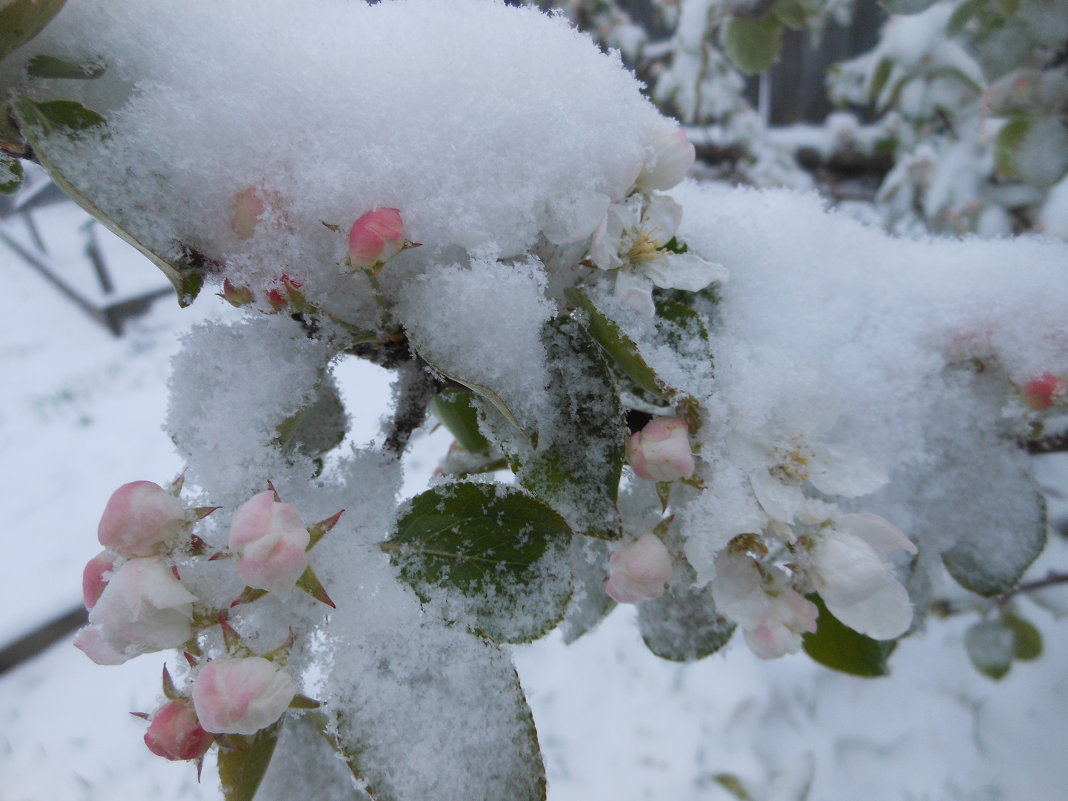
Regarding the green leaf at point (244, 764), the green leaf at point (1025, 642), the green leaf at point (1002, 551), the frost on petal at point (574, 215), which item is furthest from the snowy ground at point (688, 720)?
the frost on petal at point (574, 215)

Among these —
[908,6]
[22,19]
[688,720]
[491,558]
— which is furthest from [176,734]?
[688,720]

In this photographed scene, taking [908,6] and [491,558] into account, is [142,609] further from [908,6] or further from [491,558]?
[908,6]

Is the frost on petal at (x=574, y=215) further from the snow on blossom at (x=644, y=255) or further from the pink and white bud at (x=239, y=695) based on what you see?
the pink and white bud at (x=239, y=695)

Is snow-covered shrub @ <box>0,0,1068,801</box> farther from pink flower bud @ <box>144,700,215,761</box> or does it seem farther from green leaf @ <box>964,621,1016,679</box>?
green leaf @ <box>964,621,1016,679</box>

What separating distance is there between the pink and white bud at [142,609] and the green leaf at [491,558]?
148mm

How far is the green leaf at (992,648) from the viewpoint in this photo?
1352mm

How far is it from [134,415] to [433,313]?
109 inches

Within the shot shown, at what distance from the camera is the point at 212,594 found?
483 mm

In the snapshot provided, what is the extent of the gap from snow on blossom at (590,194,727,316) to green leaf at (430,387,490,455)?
179mm

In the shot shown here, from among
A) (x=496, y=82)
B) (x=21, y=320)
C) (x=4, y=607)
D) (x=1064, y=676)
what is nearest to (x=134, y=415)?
(x=4, y=607)

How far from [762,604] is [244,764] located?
0.37 metres

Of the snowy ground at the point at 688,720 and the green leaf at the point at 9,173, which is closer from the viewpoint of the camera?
the green leaf at the point at 9,173

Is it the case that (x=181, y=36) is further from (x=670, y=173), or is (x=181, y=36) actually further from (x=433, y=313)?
(x=670, y=173)

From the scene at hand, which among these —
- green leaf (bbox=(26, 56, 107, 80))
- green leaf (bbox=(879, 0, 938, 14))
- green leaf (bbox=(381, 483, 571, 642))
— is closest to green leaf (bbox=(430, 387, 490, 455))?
green leaf (bbox=(381, 483, 571, 642))
